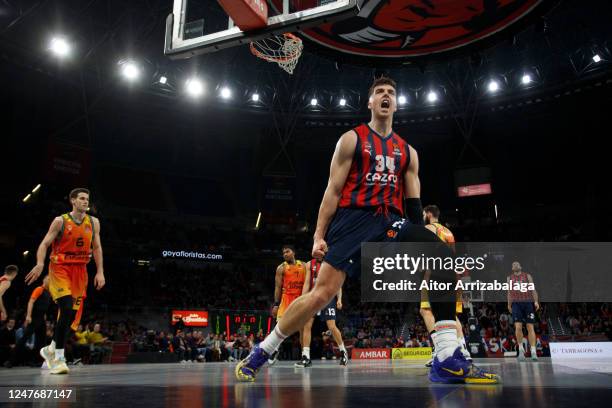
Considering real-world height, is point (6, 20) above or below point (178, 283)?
above

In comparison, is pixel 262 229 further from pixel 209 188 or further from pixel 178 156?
pixel 178 156

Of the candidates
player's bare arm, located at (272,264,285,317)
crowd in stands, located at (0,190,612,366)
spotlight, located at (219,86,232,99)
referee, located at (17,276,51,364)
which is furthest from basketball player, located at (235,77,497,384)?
spotlight, located at (219,86,232,99)

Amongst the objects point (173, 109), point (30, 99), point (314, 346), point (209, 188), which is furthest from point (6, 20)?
point (314, 346)

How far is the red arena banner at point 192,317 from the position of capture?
28.7 meters

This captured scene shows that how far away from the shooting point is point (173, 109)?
29.2 m

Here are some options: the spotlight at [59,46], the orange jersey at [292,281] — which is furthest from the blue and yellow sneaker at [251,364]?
the spotlight at [59,46]

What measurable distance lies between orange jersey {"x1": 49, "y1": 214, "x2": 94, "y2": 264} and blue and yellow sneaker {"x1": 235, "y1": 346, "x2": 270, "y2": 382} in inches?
151

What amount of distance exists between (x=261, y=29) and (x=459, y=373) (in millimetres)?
5829

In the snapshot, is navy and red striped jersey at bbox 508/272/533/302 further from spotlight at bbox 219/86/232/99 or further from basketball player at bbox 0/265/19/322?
spotlight at bbox 219/86/232/99

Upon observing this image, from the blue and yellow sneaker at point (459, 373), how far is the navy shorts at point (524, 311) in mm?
8616

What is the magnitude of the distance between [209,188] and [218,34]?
26.5 meters

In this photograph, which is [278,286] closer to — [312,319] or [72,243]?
[312,319]

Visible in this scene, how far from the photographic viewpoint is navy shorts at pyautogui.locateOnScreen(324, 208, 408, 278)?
12.8ft

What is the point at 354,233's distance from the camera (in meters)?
3.95
